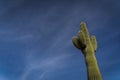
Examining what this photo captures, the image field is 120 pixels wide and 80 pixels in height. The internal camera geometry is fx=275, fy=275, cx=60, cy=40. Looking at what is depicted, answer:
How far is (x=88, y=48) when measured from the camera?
2188 cm

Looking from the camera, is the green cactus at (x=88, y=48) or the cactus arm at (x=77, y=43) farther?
the cactus arm at (x=77, y=43)

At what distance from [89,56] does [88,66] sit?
890mm

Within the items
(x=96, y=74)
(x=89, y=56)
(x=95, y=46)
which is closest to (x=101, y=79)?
(x=96, y=74)

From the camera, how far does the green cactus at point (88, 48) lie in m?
20.5

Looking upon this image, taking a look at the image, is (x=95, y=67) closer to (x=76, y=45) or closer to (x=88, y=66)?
(x=88, y=66)

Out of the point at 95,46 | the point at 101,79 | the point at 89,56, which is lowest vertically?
the point at 101,79

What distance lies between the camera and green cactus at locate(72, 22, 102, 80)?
20514 mm

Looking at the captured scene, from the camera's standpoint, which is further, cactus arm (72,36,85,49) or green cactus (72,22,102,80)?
cactus arm (72,36,85,49)

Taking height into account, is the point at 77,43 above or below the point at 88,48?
above

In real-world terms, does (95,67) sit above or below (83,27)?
below

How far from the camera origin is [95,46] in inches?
907

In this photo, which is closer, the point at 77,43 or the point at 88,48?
the point at 88,48

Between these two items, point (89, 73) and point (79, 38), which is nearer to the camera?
point (89, 73)

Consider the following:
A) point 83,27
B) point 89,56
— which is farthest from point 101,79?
point 83,27
